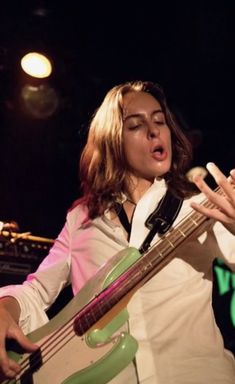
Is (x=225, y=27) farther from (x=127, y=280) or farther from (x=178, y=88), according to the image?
(x=127, y=280)

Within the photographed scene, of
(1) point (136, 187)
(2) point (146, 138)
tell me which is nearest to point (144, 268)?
(1) point (136, 187)

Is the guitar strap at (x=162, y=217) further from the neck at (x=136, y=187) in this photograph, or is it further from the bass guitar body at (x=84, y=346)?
the neck at (x=136, y=187)

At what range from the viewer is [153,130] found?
2.19m

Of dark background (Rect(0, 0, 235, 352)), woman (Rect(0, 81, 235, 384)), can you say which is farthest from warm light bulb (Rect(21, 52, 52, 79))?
woman (Rect(0, 81, 235, 384))

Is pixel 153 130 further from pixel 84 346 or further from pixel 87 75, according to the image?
pixel 87 75

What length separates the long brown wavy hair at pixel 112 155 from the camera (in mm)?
2233

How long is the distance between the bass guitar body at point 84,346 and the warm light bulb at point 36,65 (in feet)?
8.03

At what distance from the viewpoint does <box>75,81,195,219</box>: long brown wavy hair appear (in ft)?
7.33

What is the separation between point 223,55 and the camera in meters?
3.86

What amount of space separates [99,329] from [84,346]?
91mm

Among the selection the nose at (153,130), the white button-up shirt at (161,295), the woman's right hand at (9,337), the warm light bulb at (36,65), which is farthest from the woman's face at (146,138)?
the warm light bulb at (36,65)

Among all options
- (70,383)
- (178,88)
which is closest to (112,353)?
(70,383)

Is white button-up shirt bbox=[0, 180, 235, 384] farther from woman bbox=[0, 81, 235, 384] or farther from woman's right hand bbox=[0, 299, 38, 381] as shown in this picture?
woman's right hand bbox=[0, 299, 38, 381]

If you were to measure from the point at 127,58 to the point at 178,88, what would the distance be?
57cm
